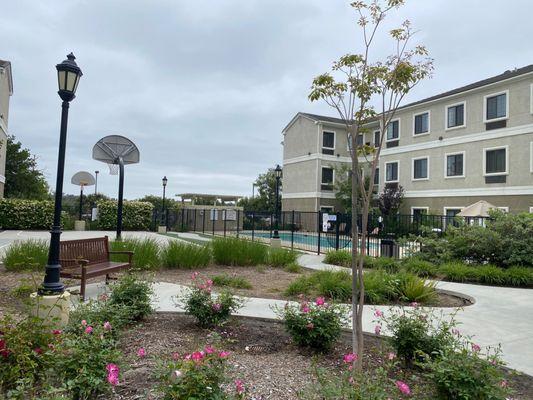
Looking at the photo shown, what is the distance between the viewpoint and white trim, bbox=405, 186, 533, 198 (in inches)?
898

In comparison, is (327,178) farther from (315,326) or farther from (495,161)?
(315,326)

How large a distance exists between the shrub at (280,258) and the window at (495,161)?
18.4m

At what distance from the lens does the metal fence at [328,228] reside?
43.0ft

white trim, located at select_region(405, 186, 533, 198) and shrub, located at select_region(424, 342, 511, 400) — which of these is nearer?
shrub, located at select_region(424, 342, 511, 400)

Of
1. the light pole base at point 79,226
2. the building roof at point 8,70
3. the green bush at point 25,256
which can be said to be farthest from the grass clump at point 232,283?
the building roof at point 8,70

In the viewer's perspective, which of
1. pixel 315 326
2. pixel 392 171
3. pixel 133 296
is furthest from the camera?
pixel 392 171

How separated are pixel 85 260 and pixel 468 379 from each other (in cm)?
606

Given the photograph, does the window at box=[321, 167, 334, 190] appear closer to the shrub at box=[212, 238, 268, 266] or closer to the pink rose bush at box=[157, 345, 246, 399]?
the shrub at box=[212, 238, 268, 266]

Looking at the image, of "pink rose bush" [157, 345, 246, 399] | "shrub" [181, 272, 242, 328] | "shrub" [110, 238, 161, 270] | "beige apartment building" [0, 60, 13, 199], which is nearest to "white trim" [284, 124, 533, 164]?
"shrub" [110, 238, 161, 270]

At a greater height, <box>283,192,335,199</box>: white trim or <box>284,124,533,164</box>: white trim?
<box>284,124,533,164</box>: white trim

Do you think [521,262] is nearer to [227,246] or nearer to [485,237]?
[485,237]

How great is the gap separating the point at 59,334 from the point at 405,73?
383 cm

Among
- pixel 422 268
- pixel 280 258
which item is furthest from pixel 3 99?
pixel 422 268

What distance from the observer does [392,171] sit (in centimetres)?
3225
